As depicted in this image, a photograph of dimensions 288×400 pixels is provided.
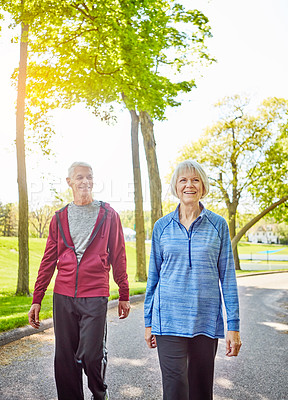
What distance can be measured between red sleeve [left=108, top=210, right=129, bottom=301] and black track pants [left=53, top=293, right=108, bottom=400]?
35 centimetres

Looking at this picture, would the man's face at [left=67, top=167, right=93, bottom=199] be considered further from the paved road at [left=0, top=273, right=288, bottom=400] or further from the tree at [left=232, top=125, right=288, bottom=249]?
the tree at [left=232, top=125, right=288, bottom=249]

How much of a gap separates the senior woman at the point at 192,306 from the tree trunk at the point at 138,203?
45.4ft

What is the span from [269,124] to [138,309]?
2361cm

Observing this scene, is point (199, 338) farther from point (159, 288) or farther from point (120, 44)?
point (120, 44)

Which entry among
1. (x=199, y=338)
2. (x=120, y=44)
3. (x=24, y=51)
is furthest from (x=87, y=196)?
(x=24, y=51)

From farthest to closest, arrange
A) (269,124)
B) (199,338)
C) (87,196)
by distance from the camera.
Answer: (269,124) < (87,196) < (199,338)

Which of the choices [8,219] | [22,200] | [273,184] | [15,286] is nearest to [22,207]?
[22,200]

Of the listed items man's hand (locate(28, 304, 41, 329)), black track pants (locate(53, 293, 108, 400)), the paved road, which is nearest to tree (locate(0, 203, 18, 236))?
the paved road

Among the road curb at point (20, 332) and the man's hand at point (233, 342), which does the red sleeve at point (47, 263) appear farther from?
the road curb at point (20, 332)

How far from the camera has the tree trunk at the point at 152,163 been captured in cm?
1684

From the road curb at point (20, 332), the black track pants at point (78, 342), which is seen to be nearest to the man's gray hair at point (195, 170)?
the black track pants at point (78, 342)

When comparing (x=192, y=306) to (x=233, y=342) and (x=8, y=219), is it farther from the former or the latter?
(x=8, y=219)

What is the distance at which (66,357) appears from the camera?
3.44m

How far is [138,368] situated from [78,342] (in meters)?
1.99
